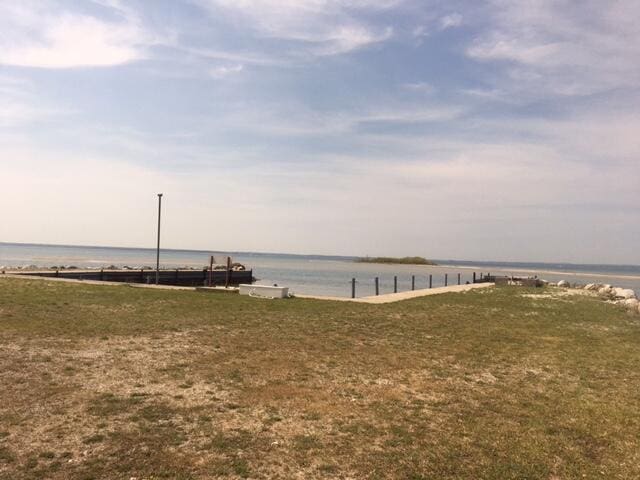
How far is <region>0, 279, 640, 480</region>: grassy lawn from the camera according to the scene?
18.5 feet

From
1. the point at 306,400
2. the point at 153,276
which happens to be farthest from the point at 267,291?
the point at 153,276

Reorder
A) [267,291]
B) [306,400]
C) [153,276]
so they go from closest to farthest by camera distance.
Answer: [306,400] < [267,291] < [153,276]

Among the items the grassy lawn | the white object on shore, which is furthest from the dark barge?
the grassy lawn

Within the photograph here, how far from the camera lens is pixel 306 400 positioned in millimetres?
7902

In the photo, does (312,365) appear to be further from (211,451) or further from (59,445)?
(59,445)

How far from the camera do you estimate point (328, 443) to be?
6.21 metres

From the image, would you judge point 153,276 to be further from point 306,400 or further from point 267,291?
point 306,400

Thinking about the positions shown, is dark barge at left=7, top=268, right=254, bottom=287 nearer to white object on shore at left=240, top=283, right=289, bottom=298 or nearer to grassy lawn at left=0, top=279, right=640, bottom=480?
white object on shore at left=240, top=283, right=289, bottom=298

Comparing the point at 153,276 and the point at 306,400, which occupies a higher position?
the point at 153,276

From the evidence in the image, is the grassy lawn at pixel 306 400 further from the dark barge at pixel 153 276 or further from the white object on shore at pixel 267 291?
the dark barge at pixel 153 276

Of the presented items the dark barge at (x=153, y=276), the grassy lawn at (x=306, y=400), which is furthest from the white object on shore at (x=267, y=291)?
the dark barge at (x=153, y=276)

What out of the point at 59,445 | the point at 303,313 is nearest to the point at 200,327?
the point at 303,313

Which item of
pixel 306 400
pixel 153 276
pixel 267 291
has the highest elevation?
pixel 267 291

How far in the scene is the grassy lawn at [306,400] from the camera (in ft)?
18.5
